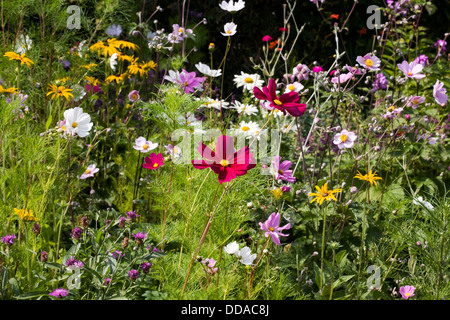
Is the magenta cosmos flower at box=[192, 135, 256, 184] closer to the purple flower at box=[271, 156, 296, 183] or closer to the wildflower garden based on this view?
the wildflower garden

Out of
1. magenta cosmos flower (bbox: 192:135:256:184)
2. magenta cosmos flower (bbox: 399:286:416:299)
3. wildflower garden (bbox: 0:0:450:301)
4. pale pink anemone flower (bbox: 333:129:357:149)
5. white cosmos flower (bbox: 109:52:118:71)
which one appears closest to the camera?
magenta cosmos flower (bbox: 192:135:256:184)

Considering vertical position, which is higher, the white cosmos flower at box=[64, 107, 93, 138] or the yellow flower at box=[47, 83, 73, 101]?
the yellow flower at box=[47, 83, 73, 101]

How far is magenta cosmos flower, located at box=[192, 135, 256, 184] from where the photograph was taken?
3.81 feet

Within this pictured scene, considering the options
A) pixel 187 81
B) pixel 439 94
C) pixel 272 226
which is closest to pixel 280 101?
pixel 272 226

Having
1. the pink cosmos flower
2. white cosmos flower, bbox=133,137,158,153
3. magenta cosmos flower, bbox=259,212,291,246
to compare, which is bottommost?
magenta cosmos flower, bbox=259,212,291,246

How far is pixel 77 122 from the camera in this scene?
1481mm

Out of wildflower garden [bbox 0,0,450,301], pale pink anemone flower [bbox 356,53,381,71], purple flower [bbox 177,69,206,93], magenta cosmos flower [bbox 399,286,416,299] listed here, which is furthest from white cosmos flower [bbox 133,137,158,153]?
magenta cosmos flower [bbox 399,286,416,299]

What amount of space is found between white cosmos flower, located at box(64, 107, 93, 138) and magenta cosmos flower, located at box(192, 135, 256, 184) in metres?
0.44

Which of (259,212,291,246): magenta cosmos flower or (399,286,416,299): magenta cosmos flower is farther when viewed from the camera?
(399,286,416,299): magenta cosmos flower

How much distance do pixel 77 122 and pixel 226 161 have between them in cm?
54

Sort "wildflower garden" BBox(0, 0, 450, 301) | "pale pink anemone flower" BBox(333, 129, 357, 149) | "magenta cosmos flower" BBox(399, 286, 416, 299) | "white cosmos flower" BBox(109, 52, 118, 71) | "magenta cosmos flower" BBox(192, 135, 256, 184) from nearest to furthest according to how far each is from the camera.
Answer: "magenta cosmos flower" BBox(192, 135, 256, 184), "wildflower garden" BBox(0, 0, 450, 301), "magenta cosmos flower" BBox(399, 286, 416, 299), "pale pink anemone flower" BBox(333, 129, 357, 149), "white cosmos flower" BBox(109, 52, 118, 71)

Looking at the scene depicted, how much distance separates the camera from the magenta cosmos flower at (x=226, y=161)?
116cm

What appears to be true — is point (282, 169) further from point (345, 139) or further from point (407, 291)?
point (407, 291)

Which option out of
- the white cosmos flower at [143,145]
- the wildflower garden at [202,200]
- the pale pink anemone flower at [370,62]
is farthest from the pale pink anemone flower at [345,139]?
the white cosmos flower at [143,145]
